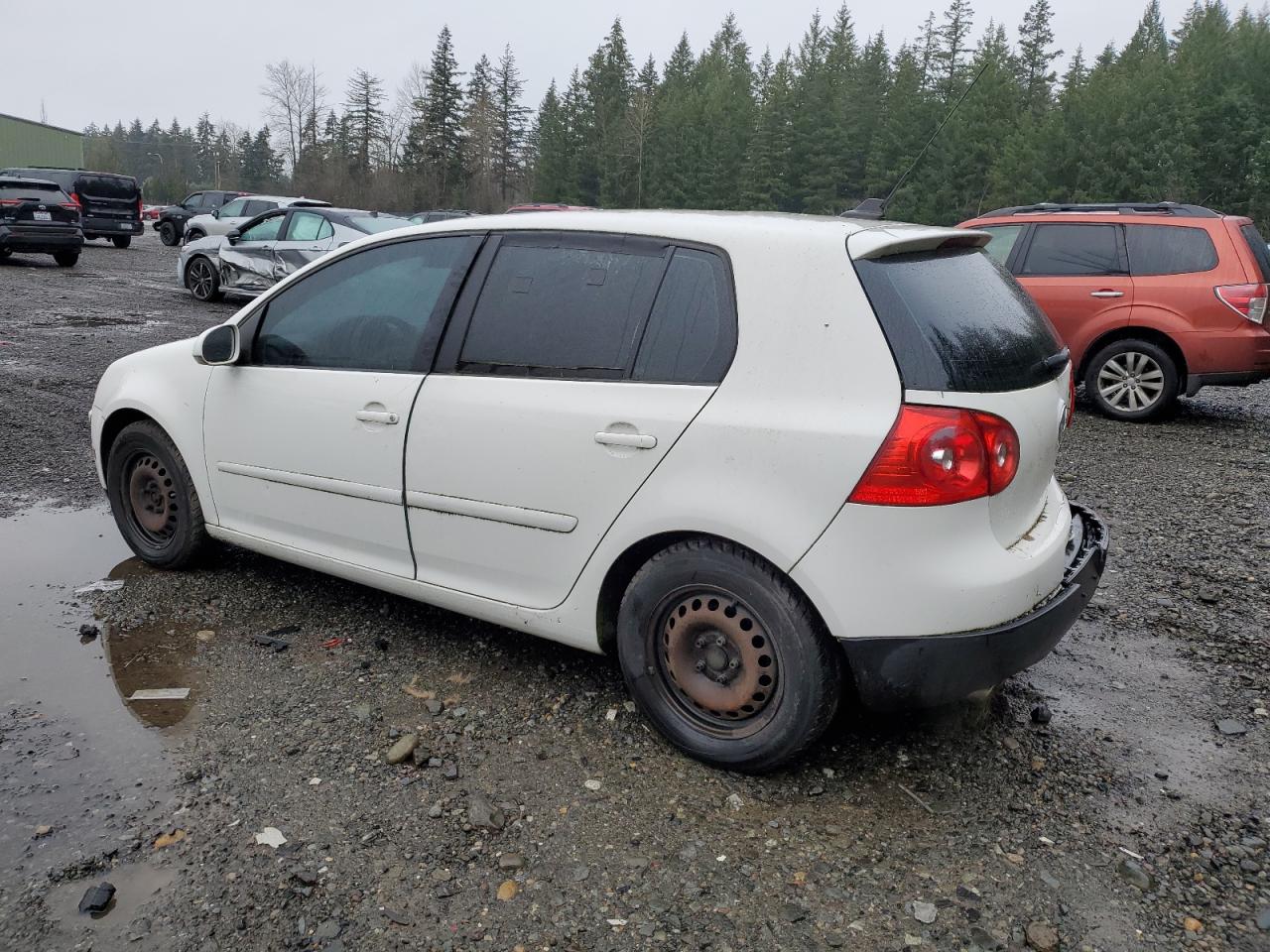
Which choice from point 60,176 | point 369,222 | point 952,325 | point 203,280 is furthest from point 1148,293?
point 60,176

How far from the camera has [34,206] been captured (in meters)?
19.1

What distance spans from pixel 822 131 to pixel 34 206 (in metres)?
51.7

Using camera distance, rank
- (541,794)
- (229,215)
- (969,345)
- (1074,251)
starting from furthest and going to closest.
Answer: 1. (229,215)
2. (1074,251)
3. (541,794)
4. (969,345)

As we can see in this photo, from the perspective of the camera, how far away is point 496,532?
11.1ft

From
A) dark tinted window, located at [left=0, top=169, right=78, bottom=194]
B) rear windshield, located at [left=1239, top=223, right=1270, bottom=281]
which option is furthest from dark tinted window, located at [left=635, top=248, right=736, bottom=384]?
dark tinted window, located at [left=0, top=169, right=78, bottom=194]

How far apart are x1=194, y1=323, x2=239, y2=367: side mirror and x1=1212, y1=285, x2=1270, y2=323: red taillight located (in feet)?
26.0

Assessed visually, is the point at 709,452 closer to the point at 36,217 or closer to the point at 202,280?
the point at 202,280

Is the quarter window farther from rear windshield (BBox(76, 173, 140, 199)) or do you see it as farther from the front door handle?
rear windshield (BBox(76, 173, 140, 199))

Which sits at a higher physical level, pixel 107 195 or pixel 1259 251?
pixel 1259 251

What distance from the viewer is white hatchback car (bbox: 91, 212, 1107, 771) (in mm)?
2727

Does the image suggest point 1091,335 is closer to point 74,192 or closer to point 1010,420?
point 1010,420

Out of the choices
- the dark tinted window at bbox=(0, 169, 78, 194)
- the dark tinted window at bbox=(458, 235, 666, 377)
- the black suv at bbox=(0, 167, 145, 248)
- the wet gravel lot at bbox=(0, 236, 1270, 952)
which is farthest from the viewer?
the black suv at bbox=(0, 167, 145, 248)

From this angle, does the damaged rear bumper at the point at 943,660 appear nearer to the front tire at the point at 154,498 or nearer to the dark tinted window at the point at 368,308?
the dark tinted window at the point at 368,308

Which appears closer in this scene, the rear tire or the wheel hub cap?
the wheel hub cap
